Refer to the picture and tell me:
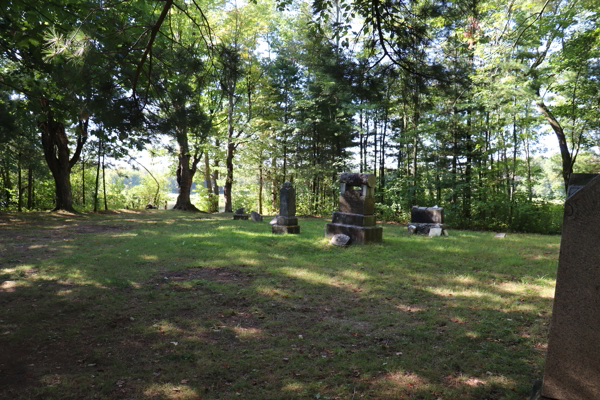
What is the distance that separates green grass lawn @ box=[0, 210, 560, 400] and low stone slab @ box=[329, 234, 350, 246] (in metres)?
0.81

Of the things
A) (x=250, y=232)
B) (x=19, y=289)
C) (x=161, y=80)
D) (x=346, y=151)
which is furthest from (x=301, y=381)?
(x=346, y=151)

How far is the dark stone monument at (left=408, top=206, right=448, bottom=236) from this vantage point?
11508 mm

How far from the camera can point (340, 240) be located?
9195 millimetres

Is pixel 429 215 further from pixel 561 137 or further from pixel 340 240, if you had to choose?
pixel 561 137

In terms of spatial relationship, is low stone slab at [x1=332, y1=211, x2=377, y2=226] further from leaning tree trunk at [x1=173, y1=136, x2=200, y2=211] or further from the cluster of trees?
leaning tree trunk at [x1=173, y1=136, x2=200, y2=211]

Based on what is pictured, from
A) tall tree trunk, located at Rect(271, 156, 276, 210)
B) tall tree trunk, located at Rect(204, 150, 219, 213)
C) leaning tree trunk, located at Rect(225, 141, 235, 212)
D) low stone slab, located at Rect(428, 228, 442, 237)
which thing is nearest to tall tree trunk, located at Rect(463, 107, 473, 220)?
low stone slab, located at Rect(428, 228, 442, 237)

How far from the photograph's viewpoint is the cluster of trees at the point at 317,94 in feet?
13.4

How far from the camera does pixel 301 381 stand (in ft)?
9.43

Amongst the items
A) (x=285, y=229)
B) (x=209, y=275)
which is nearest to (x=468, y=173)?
(x=285, y=229)

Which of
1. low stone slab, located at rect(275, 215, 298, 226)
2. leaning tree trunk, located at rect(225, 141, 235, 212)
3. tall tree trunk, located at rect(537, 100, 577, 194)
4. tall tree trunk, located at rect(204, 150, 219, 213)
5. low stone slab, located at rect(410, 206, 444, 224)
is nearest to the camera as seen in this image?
low stone slab, located at rect(275, 215, 298, 226)

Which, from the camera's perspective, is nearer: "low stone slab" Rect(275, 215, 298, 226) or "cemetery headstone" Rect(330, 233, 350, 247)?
"cemetery headstone" Rect(330, 233, 350, 247)

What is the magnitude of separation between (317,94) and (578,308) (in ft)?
14.4

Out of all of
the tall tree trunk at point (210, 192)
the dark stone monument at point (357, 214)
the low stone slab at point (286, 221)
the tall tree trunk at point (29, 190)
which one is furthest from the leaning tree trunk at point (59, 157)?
the dark stone monument at point (357, 214)

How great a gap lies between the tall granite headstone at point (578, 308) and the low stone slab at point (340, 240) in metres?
7.11
